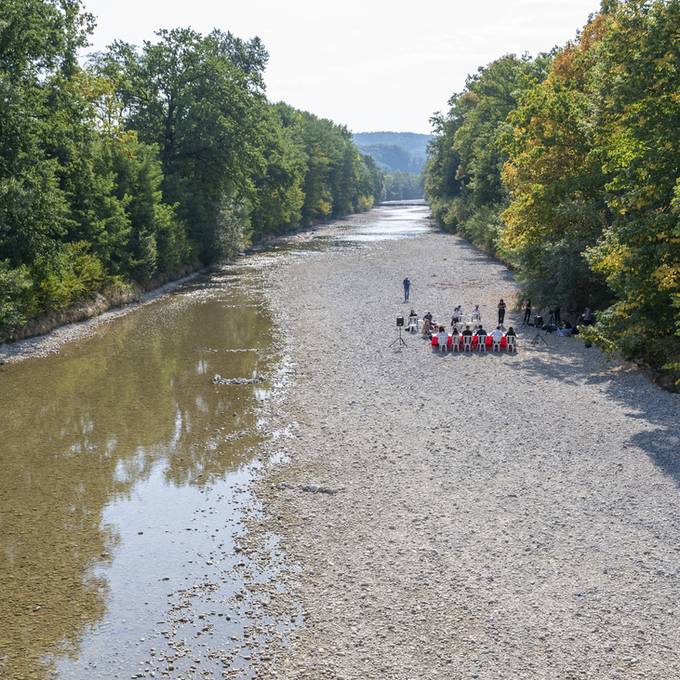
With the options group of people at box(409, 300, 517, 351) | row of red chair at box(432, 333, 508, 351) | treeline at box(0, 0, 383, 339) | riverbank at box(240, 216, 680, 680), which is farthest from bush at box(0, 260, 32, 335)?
row of red chair at box(432, 333, 508, 351)

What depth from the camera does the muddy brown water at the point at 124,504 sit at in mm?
10156

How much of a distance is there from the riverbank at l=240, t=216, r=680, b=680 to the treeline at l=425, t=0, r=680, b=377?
118 inches

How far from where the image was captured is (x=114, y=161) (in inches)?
1587

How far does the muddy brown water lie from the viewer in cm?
1016

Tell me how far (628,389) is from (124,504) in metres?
16.0

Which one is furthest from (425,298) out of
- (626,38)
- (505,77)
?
(505,77)

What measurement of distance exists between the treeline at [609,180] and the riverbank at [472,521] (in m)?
3.00

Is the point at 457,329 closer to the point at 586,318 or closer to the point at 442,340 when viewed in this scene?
the point at 442,340

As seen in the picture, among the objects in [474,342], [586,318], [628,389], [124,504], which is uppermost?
[586,318]

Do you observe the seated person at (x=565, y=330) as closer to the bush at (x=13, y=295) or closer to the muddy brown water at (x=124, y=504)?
the muddy brown water at (x=124, y=504)

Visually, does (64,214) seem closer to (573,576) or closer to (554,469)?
(554,469)

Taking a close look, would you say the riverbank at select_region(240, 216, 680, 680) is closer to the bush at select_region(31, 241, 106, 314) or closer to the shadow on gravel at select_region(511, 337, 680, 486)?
the shadow on gravel at select_region(511, 337, 680, 486)

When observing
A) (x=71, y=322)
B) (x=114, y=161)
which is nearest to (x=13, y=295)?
(x=71, y=322)

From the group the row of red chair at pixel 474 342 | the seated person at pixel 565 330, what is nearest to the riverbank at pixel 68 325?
the row of red chair at pixel 474 342
